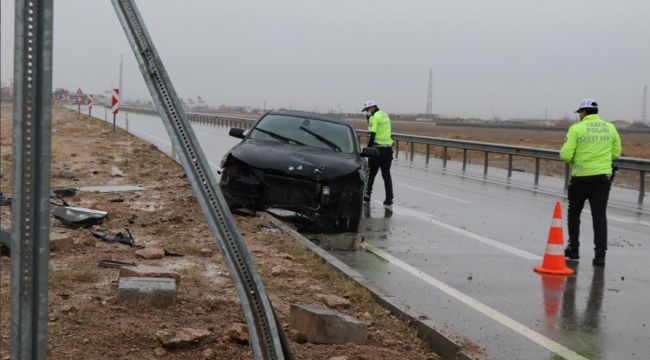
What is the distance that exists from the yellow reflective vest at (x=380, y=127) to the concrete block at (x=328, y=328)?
9116mm

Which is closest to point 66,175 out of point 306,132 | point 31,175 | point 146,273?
point 306,132

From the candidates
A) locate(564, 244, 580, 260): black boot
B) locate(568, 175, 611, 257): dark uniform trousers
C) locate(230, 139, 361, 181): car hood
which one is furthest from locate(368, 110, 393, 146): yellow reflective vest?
locate(564, 244, 580, 260): black boot

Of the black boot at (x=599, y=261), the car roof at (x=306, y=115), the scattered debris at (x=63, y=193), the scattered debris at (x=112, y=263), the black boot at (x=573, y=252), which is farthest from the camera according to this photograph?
the car roof at (x=306, y=115)

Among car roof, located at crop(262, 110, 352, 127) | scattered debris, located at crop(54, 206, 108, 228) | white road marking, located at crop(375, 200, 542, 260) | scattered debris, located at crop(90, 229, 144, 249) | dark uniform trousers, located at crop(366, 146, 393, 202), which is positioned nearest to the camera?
scattered debris, located at crop(90, 229, 144, 249)

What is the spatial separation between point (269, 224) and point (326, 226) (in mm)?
822

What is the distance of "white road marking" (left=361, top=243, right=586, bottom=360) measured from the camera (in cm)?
515

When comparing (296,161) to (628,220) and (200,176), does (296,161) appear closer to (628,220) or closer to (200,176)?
(628,220)

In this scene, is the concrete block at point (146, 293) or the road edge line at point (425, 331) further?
the concrete block at point (146, 293)

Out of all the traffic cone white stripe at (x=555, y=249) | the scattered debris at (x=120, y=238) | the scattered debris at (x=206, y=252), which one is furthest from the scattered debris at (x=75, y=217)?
the traffic cone white stripe at (x=555, y=249)

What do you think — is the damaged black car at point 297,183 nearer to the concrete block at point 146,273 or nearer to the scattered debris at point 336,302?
the scattered debris at point 336,302

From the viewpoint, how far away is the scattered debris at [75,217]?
8.53 m

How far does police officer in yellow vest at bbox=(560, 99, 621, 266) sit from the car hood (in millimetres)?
2718

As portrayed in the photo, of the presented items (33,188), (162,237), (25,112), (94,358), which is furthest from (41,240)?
(162,237)

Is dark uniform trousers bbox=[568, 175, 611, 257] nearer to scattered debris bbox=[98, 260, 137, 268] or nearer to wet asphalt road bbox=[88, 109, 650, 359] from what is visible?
wet asphalt road bbox=[88, 109, 650, 359]
